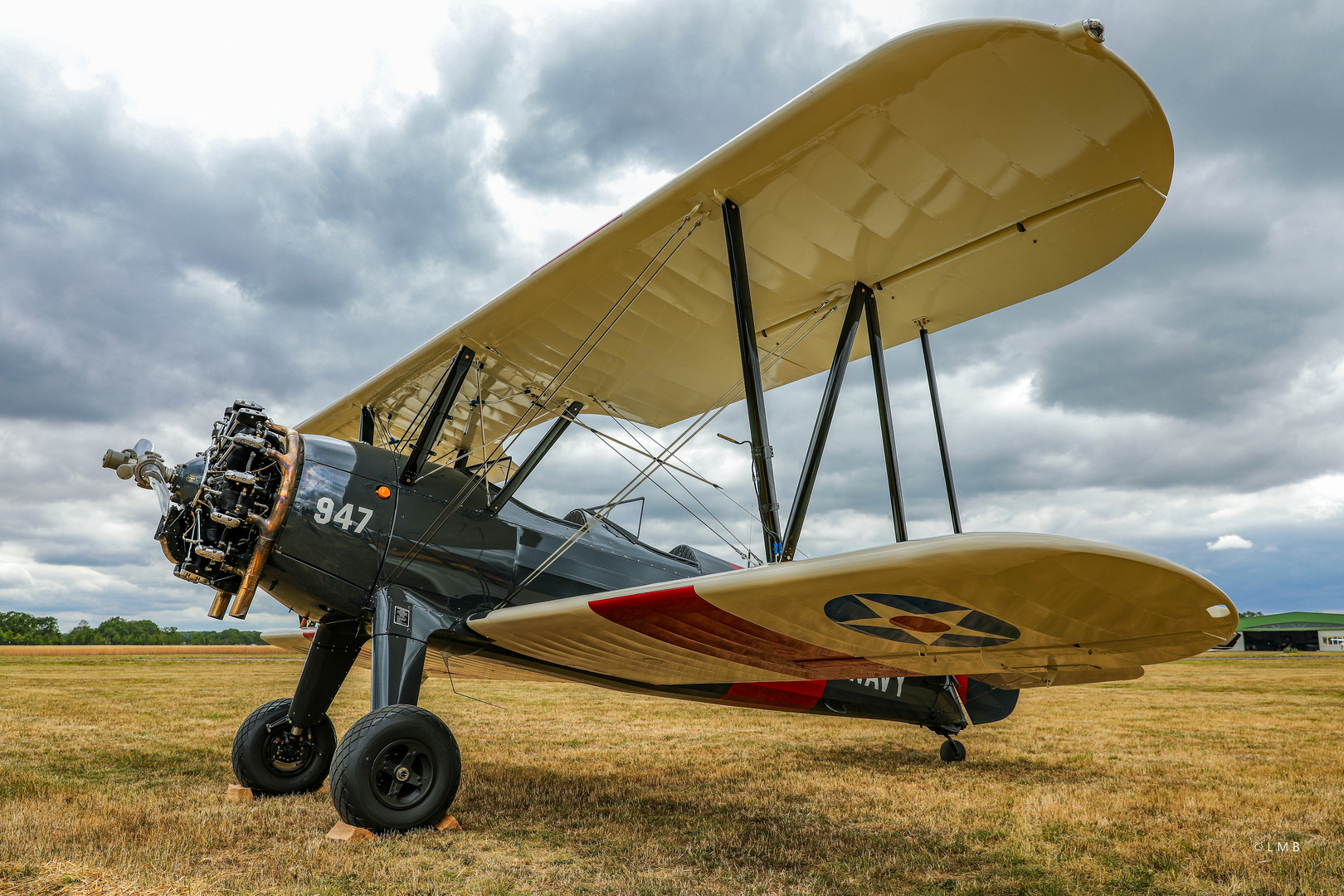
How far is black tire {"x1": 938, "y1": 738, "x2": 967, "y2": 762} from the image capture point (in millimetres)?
6777

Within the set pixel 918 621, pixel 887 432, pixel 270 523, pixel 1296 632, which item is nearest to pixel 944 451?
pixel 887 432

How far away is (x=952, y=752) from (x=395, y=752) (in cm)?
522

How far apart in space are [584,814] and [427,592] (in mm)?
1647

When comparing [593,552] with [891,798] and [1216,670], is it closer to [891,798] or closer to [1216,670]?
[891,798]

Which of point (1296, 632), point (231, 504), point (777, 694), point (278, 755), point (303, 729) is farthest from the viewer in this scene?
point (1296, 632)

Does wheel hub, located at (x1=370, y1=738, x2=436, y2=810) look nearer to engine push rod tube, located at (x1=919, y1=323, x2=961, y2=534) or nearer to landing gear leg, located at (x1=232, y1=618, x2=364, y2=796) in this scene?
landing gear leg, located at (x1=232, y1=618, x2=364, y2=796)

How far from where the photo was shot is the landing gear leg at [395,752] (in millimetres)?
3531

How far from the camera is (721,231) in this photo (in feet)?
14.5

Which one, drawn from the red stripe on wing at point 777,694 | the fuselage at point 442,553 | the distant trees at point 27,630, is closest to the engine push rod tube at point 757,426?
the fuselage at point 442,553

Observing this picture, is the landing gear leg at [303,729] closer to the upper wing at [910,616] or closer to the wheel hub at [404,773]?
the upper wing at [910,616]

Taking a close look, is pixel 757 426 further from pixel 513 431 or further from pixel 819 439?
pixel 513 431

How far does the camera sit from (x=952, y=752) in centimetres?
680

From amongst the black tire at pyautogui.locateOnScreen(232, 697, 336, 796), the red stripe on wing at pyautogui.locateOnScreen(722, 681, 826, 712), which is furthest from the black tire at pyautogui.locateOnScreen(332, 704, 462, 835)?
the red stripe on wing at pyautogui.locateOnScreen(722, 681, 826, 712)

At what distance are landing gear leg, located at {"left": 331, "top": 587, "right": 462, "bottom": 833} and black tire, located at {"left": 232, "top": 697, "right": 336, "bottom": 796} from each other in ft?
4.62
